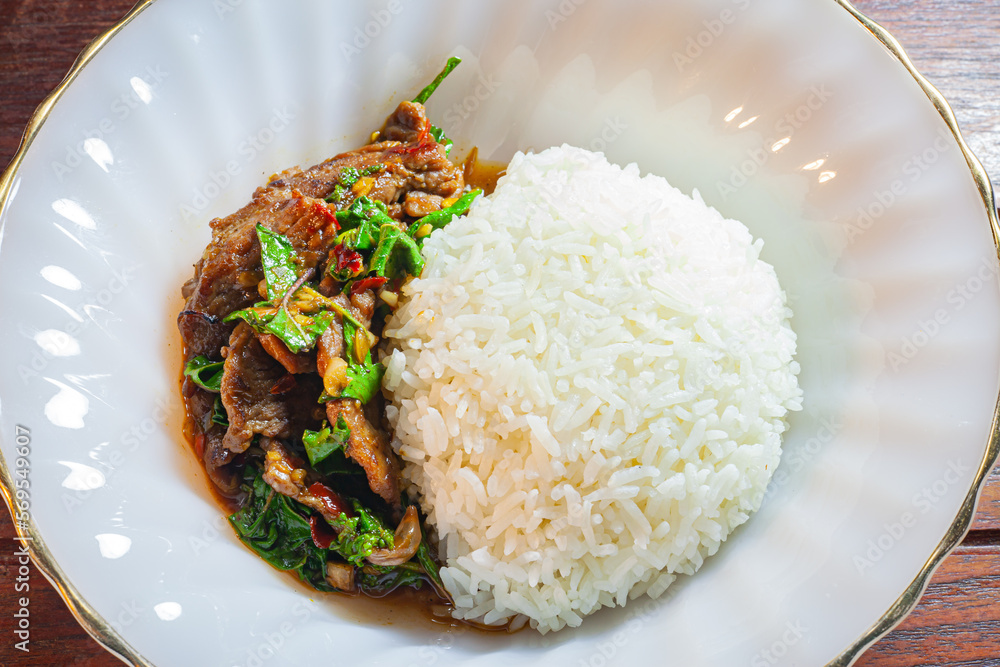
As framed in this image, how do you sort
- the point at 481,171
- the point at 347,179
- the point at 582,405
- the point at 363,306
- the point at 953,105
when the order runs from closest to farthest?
the point at 582,405
the point at 363,306
the point at 347,179
the point at 953,105
the point at 481,171

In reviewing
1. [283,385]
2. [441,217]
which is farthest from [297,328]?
[441,217]

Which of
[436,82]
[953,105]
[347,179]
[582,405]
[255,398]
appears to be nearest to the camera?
[582,405]

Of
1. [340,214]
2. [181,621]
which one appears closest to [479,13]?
[340,214]

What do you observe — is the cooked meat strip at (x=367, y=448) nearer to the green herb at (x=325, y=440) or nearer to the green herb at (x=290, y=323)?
the green herb at (x=325, y=440)

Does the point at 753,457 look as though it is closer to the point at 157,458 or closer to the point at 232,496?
the point at 232,496

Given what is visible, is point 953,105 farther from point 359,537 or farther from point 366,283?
point 359,537

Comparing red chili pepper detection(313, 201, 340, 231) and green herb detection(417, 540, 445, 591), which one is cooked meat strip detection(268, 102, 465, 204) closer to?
red chili pepper detection(313, 201, 340, 231)

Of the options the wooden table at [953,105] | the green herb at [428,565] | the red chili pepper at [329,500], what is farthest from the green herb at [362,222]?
the wooden table at [953,105]
